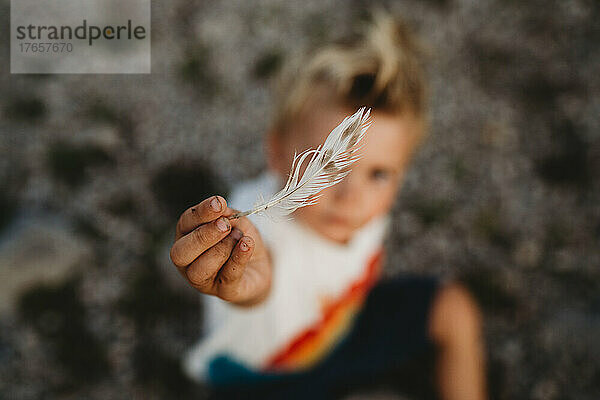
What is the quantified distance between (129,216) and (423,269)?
0.81m

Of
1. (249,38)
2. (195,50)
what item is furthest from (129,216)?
(249,38)

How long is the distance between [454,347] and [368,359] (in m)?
0.19

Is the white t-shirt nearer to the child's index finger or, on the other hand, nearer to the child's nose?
the child's nose

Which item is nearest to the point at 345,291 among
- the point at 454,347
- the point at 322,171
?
the point at 454,347

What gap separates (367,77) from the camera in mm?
757

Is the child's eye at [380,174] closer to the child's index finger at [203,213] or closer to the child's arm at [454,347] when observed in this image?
Result: the child's arm at [454,347]

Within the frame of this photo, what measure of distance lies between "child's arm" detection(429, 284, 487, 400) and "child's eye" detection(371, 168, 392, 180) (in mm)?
347

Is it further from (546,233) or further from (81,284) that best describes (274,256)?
(546,233)

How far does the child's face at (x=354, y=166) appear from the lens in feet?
2.47

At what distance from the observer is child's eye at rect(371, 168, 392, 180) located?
2.67 feet

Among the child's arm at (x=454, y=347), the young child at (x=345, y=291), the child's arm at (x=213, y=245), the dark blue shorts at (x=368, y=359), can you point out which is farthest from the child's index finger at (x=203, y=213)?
the child's arm at (x=454, y=347)

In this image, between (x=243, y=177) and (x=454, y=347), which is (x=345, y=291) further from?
(x=243, y=177)

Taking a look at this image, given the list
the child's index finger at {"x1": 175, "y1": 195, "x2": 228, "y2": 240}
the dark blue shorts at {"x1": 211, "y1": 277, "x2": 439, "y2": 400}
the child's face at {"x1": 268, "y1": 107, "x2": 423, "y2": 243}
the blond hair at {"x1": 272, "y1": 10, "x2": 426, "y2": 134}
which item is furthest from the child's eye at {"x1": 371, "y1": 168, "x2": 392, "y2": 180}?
the child's index finger at {"x1": 175, "y1": 195, "x2": 228, "y2": 240}

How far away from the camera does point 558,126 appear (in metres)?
1.40
